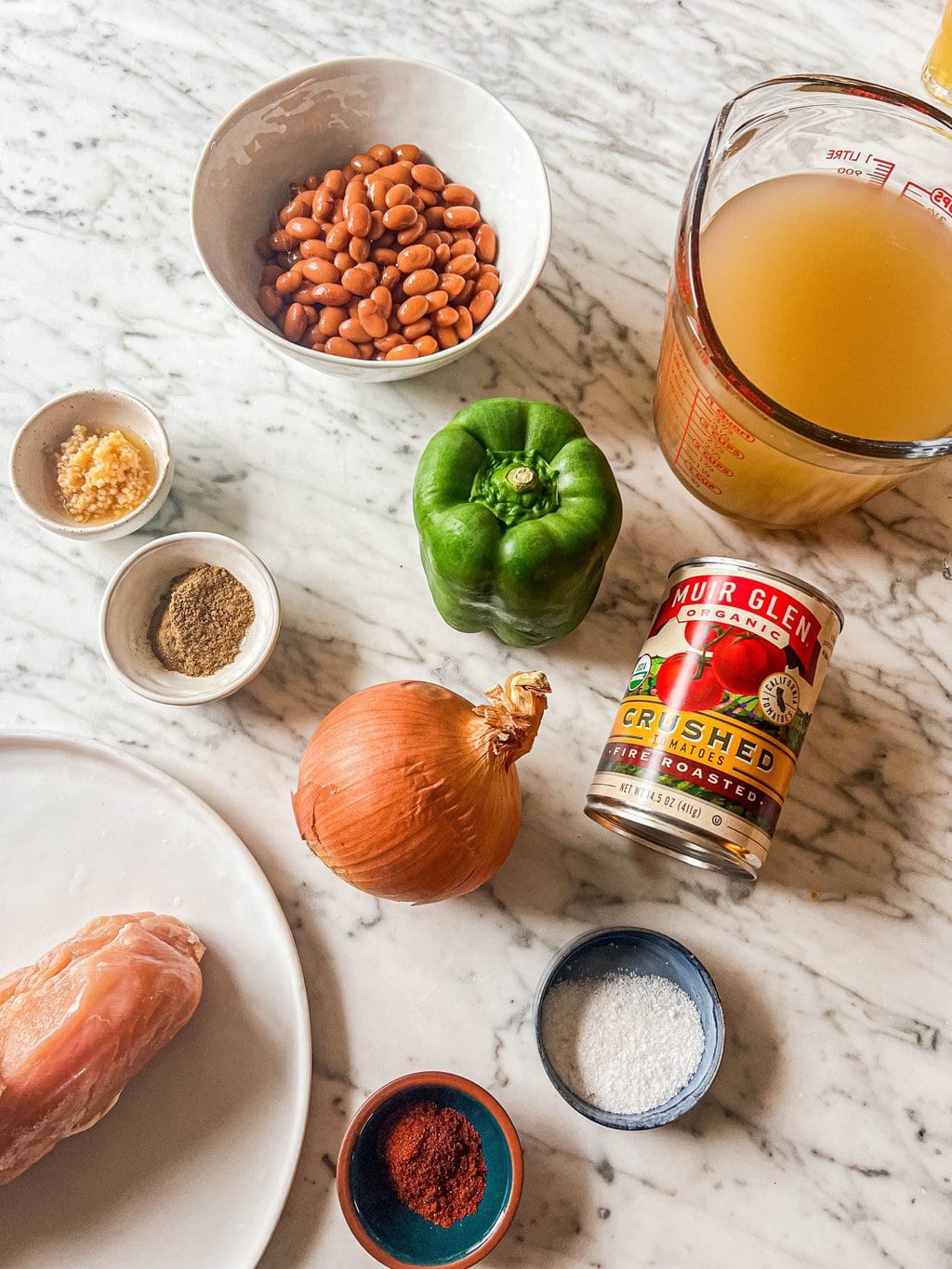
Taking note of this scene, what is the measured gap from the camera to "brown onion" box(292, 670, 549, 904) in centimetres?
98

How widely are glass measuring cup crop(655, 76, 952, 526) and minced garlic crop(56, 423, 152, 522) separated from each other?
612 millimetres

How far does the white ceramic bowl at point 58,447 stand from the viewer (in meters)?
1.10

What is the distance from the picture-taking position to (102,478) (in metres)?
1.12

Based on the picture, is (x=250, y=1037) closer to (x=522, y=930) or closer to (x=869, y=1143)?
(x=522, y=930)

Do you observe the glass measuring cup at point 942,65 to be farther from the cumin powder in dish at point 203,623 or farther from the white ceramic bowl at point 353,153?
the cumin powder in dish at point 203,623

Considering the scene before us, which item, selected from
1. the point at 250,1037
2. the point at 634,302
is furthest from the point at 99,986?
the point at 634,302

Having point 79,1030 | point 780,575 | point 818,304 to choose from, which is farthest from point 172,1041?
point 818,304

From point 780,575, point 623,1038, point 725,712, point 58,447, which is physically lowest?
point 623,1038

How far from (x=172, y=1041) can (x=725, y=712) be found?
709 millimetres

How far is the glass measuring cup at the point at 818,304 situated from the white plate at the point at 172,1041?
0.69 meters

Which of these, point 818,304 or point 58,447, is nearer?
point 818,304

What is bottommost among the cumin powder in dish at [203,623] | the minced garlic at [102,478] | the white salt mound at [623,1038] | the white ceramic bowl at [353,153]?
the white salt mound at [623,1038]

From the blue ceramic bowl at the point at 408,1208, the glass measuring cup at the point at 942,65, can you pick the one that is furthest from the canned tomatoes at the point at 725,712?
the glass measuring cup at the point at 942,65

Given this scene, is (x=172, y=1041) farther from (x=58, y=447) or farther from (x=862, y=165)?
(x=862, y=165)
